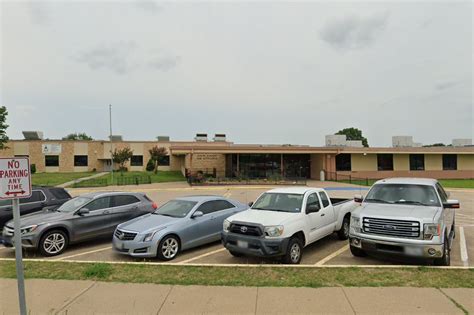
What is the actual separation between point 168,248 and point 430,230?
5479 mm

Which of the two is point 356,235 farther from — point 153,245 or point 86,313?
point 86,313

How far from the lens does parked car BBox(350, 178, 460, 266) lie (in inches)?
245

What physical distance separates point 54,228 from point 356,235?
23.8ft

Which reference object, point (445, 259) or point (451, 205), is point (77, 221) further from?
point (451, 205)

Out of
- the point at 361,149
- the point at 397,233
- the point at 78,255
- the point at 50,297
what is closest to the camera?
the point at 50,297

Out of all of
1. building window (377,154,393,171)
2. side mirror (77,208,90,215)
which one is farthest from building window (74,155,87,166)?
side mirror (77,208,90,215)

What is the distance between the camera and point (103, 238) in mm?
9438

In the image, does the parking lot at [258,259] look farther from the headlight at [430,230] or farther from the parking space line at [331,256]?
the headlight at [430,230]

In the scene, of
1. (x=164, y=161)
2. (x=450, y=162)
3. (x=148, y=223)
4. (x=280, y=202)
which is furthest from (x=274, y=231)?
(x=164, y=161)

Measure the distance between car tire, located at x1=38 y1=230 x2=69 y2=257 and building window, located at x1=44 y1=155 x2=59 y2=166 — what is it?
143ft

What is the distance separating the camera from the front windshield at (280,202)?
766 centimetres

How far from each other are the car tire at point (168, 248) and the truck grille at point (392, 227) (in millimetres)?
4235

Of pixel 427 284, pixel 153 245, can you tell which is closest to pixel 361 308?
pixel 427 284

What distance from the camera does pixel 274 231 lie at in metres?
6.64
